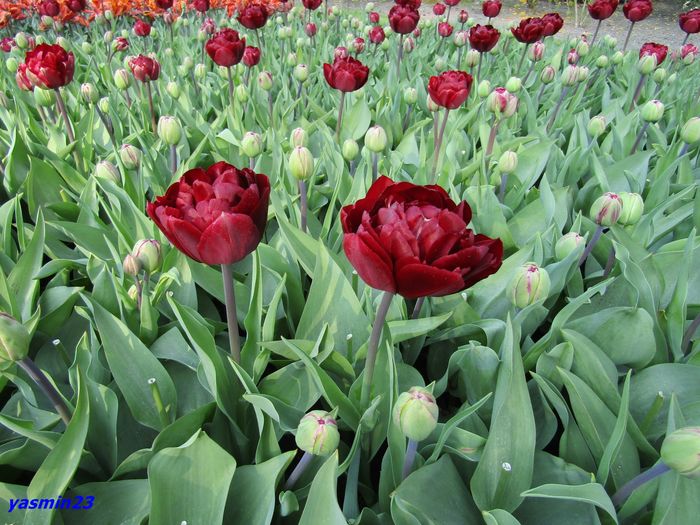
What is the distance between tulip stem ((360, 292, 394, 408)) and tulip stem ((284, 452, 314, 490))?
12cm

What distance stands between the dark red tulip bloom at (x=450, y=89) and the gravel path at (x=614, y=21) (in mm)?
5641

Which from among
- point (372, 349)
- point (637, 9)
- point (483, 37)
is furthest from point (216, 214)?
point (637, 9)

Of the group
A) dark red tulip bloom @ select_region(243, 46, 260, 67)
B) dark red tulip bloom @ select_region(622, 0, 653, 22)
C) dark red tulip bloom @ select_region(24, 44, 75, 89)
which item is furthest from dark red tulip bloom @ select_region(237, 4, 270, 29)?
dark red tulip bloom @ select_region(622, 0, 653, 22)

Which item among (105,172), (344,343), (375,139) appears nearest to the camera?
(344,343)

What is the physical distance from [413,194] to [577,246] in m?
0.44

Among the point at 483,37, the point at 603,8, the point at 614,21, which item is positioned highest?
the point at 603,8

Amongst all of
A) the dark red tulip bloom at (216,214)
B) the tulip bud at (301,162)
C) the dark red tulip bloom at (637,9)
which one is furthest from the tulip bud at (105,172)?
the dark red tulip bloom at (637,9)

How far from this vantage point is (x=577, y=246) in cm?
93

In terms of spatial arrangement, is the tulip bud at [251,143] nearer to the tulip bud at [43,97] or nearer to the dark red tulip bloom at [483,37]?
the tulip bud at [43,97]

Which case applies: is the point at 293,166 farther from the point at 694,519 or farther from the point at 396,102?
the point at 396,102

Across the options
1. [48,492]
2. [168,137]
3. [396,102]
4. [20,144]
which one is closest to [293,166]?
[168,137]

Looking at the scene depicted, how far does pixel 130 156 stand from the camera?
3.71 feet

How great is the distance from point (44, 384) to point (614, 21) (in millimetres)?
9672

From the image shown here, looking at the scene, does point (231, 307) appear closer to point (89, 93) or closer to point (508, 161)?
point (508, 161)
